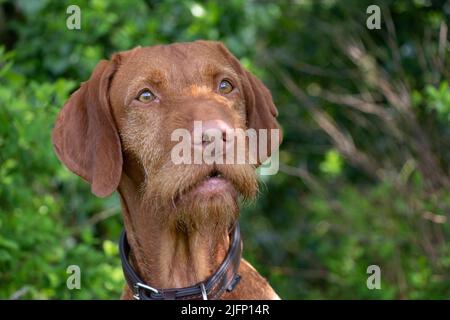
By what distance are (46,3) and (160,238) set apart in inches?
131

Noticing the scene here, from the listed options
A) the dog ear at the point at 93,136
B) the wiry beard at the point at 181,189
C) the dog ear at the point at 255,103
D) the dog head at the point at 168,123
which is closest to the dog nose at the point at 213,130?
the dog head at the point at 168,123

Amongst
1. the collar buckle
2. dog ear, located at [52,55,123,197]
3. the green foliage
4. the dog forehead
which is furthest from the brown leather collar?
the green foliage

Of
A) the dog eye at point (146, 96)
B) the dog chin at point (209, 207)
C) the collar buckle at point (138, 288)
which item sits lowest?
the collar buckle at point (138, 288)

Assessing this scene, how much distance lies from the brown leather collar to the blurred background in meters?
1.32

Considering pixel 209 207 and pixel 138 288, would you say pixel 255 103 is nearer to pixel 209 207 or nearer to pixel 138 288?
pixel 209 207

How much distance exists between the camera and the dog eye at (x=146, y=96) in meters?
3.93

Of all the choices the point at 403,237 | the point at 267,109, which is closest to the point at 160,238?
the point at 267,109

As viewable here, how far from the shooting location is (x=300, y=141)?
8055mm

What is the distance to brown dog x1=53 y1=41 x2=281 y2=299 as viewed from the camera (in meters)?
3.68

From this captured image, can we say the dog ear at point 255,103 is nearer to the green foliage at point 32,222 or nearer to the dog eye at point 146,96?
the dog eye at point 146,96

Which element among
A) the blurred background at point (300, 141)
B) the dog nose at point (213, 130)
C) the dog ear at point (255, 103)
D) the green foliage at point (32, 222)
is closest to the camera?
the dog nose at point (213, 130)

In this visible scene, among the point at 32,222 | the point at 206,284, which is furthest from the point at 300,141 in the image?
the point at 206,284

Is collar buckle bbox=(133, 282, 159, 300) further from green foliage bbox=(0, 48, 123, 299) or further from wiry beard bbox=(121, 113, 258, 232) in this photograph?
green foliage bbox=(0, 48, 123, 299)

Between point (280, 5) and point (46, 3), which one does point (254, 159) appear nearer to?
point (46, 3)
